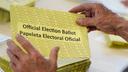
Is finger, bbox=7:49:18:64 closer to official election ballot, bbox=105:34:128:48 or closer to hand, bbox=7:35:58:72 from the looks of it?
hand, bbox=7:35:58:72

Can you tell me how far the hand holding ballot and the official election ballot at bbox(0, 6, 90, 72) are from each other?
0.09m

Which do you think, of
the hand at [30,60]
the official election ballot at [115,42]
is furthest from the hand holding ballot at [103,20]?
the hand at [30,60]

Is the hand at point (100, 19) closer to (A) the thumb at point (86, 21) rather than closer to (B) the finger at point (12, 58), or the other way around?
(A) the thumb at point (86, 21)

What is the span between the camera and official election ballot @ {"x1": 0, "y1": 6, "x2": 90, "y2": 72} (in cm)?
82

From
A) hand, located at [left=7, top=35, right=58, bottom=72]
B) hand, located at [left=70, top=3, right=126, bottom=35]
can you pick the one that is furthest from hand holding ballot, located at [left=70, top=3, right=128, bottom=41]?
hand, located at [left=7, top=35, right=58, bottom=72]

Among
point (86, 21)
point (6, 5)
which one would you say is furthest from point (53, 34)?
point (6, 5)

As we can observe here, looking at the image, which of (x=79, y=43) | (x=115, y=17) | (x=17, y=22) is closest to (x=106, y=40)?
(x=115, y=17)

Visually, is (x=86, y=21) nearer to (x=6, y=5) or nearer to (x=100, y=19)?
(x=100, y=19)

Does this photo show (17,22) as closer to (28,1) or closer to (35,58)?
(35,58)

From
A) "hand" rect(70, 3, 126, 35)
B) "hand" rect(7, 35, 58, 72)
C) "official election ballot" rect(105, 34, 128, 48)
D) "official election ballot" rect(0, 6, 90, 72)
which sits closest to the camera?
"hand" rect(7, 35, 58, 72)

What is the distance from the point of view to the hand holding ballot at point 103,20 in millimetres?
941

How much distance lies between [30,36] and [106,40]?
1.26 feet

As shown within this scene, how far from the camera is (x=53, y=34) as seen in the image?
84 centimetres

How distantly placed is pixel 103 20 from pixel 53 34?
0.19 meters
